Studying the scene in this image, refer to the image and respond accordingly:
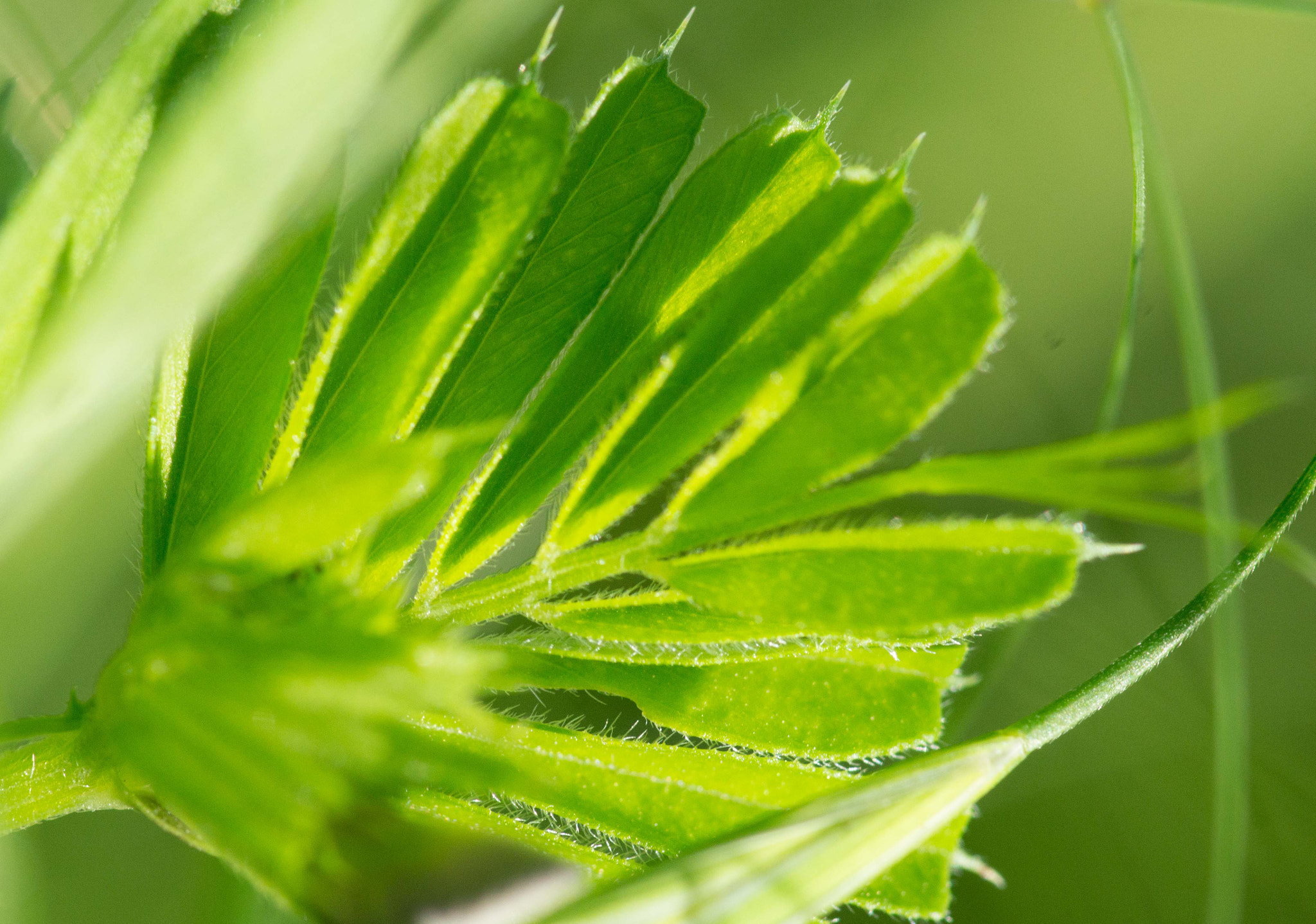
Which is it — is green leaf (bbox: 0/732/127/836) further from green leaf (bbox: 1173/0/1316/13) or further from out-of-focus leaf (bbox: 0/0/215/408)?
green leaf (bbox: 1173/0/1316/13)

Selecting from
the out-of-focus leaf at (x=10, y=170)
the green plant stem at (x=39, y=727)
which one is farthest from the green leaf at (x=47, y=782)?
the out-of-focus leaf at (x=10, y=170)

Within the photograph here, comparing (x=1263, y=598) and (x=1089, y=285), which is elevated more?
(x=1089, y=285)

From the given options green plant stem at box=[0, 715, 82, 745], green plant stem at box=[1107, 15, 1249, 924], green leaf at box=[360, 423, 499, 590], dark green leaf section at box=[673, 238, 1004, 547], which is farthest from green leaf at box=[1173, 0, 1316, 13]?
green plant stem at box=[0, 715, 82, 745]

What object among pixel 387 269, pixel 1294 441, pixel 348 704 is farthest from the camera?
pixel 1294 441

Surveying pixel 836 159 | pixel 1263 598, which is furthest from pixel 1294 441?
pixel 836 159

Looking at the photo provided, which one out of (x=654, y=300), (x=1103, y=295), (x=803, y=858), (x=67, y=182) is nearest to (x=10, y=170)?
(x=67, y=182)

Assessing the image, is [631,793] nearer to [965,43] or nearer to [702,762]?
[702,762]

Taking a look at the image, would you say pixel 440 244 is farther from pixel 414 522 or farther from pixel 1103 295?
pixel 1103 295
